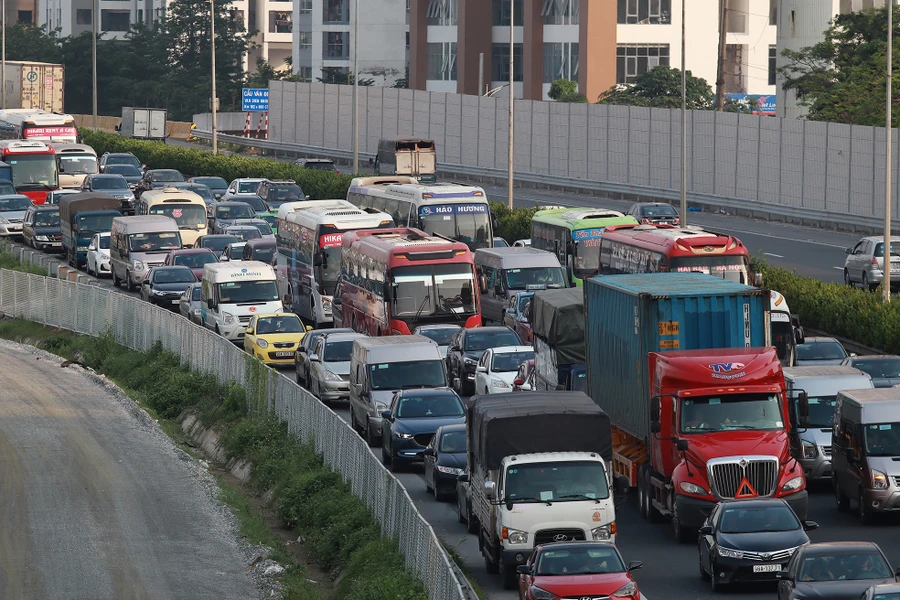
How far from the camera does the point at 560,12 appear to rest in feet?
370

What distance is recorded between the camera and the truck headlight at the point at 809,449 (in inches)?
1074

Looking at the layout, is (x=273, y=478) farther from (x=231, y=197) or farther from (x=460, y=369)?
(x=231, y=197)

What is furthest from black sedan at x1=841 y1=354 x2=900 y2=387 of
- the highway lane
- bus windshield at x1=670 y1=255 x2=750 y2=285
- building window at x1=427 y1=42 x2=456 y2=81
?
building window at x1=427 y1=42 x2=456 y2=81

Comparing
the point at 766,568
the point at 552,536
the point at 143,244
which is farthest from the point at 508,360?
the point at 143,244

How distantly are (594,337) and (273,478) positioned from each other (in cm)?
730

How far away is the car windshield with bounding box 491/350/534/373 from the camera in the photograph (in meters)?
33.9

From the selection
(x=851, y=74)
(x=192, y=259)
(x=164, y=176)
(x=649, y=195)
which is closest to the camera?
(x=192, y=259)

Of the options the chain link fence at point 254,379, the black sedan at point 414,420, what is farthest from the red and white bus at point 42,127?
the black sedan at point 414,420

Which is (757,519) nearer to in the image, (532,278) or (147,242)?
(532,278)

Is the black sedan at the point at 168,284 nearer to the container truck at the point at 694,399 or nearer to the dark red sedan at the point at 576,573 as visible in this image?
the container truck at the point at 694,399

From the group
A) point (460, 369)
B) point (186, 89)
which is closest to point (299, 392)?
point (460, 369)

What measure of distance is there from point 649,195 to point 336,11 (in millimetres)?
79531

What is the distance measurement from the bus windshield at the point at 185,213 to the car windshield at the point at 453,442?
35.0m

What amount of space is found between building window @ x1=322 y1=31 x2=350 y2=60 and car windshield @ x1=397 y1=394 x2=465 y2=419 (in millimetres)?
121852
